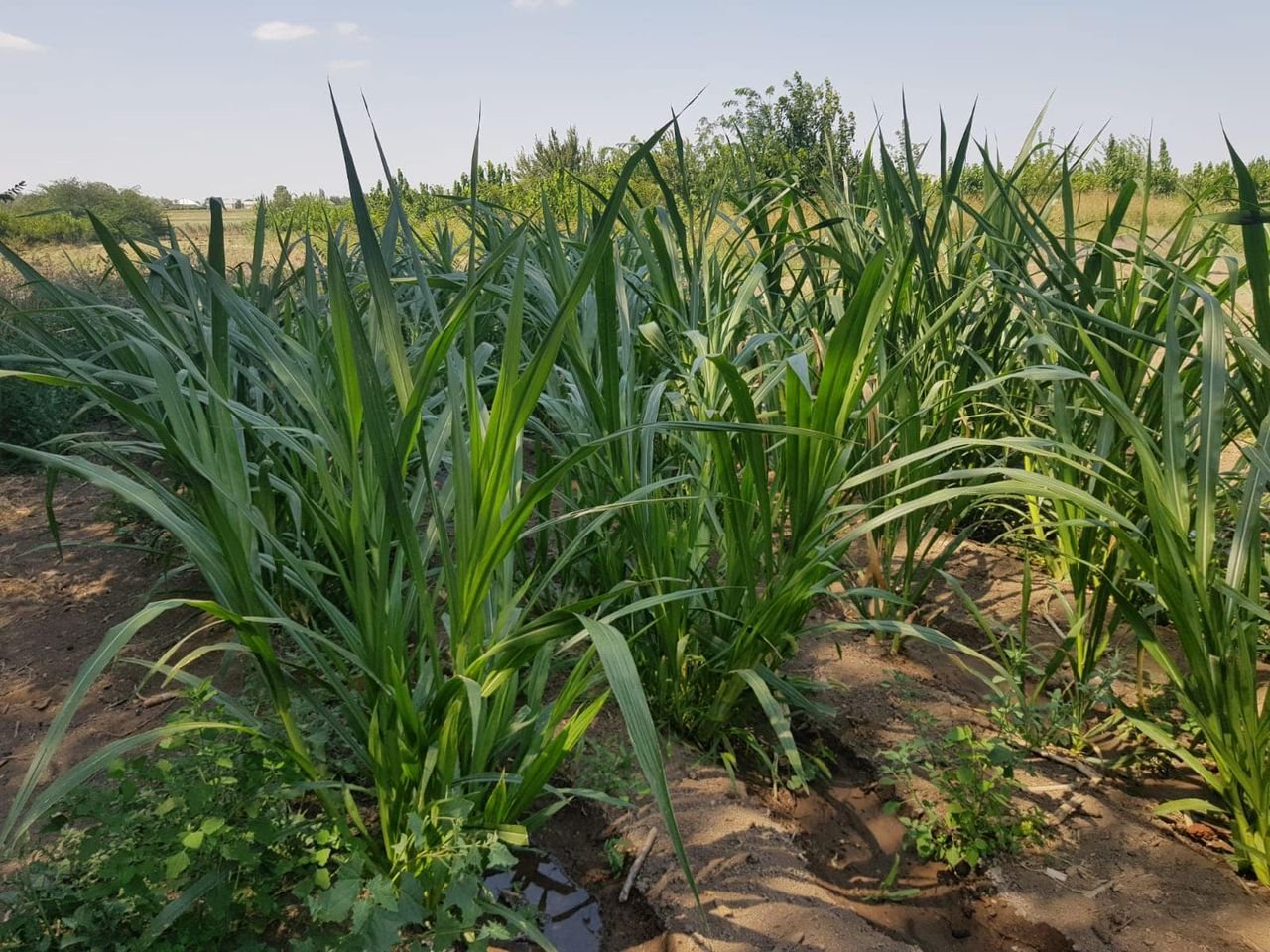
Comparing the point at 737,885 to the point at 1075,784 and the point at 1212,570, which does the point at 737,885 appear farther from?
the point at 1212,570

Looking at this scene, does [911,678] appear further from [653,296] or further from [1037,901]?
[653,296]

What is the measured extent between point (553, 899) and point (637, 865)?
13cm

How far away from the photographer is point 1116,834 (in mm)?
1334

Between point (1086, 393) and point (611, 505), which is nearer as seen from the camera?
point (611, 505)

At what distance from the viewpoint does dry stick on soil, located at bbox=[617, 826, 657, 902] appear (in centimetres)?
120

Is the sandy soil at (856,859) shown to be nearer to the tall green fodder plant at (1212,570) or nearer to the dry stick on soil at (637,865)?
the dry stick on soil at (637,865)

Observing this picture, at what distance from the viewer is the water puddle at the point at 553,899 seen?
1161 millimetres

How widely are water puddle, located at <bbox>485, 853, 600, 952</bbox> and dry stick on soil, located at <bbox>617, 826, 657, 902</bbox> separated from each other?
47 mm

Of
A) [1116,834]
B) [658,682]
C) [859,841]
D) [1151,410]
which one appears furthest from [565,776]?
[1151,410]

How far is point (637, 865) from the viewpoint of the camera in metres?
1.22

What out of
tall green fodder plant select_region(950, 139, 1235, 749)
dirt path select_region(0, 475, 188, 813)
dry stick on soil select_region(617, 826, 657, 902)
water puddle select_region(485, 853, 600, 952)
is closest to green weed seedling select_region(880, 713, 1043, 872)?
tall green fodder plant select_region(950, 139, 1235, 749)

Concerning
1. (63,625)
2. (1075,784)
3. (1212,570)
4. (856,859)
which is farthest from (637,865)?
(63,625)

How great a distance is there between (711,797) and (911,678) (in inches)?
22.5

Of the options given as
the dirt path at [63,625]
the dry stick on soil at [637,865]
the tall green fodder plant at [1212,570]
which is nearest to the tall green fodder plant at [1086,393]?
the tall green fodder plant at [1212,570]
